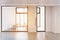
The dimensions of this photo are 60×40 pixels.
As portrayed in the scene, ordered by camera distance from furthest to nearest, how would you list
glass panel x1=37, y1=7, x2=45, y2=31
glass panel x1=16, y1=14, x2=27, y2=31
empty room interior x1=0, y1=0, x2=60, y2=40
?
glass panel x1=16, y1=14, x2=27, y2=31
glass panel x1=37, y1=7, x2=45, y2=31
empty room interior x1=0, y1=0, x2=60, y2=40

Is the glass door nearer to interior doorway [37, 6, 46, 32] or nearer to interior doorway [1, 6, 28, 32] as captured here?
interior doorway [1, 6, 28, 32]

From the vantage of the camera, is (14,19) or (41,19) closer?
(41,19)

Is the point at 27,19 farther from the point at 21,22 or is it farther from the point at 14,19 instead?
the point at 14,19

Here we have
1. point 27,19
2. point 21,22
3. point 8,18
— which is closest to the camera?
point 27,19

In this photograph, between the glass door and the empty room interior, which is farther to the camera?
the glass door

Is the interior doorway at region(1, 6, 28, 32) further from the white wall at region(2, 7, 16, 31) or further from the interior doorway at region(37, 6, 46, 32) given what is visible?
the interior doorway at region(37, 6, 46, 32)

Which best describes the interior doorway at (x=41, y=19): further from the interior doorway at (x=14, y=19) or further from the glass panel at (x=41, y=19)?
the interior doorway at (x=14, y=19)

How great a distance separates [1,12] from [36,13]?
213 cm

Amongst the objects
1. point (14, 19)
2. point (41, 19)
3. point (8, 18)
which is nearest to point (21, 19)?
point (14, 19)

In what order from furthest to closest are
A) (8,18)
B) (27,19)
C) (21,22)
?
1. (21,22)
2. (8,18)
3. (27,19)

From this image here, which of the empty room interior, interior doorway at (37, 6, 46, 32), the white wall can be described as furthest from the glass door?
interior doorway at (37, 6, 46, 32)

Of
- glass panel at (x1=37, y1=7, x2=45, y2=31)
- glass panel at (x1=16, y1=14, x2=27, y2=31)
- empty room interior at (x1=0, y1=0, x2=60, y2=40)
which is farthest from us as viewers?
glass panel at (x1=16, y1=14, x2=27, y2=31)

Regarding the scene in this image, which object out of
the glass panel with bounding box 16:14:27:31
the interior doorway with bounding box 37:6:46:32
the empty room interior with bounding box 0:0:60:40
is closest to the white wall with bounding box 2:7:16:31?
the empty room interior with bounding box 0:0:60:40

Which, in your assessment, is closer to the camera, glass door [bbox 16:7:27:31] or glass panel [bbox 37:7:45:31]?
glass panel [bbox 37:7:45:31]
